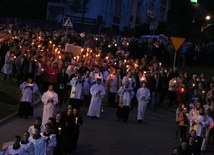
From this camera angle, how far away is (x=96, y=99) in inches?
1194

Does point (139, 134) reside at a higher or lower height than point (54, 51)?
lower

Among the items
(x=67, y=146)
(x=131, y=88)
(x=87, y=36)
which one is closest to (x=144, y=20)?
(x=87, y=36)

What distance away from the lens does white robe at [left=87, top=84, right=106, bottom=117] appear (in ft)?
97.8

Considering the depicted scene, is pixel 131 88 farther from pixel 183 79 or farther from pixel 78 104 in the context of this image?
pixel 183 79

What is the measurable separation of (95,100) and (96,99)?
95 millimetres

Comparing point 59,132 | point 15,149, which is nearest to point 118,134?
point 59,132

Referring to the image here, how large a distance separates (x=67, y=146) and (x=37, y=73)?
39.9ft

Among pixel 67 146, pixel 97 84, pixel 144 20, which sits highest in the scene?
pixel 144 20

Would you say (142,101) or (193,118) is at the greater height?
(142,101)

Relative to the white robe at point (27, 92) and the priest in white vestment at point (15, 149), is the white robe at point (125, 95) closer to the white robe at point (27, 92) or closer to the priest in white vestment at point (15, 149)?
the white robe at point (27, 92)

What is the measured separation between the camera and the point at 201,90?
1286 inches

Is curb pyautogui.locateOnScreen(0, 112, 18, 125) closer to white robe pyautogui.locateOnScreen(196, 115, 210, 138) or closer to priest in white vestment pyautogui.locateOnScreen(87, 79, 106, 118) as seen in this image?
priest in white vestment pyautogui.locateOnScreen(87, 79, 106, 118)

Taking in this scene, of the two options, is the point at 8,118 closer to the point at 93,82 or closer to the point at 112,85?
the point at 93,82

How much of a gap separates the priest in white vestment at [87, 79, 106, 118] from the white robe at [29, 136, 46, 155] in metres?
10.1
